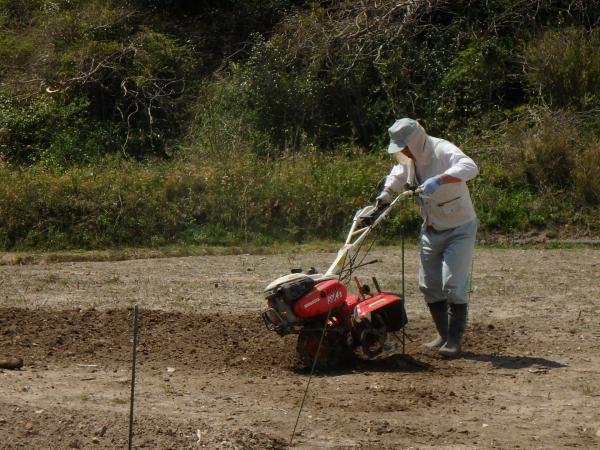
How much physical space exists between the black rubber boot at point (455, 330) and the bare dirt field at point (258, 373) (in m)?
0.11

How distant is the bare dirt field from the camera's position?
6.57 metres

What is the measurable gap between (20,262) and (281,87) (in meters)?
7.17

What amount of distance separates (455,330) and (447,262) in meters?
0.60

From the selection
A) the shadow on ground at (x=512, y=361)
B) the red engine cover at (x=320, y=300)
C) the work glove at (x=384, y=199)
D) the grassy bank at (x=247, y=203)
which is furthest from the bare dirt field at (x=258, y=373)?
the grassy bank at (x=247, y=203)

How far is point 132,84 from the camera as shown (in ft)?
67.7

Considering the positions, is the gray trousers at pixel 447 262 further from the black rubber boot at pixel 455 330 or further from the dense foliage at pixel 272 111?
the dense foliage at pixel 272 111

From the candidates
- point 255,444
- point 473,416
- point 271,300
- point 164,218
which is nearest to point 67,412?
point 255,444

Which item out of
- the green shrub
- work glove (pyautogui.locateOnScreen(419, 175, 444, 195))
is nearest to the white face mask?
work glove (pyautogui.locateOnScreen(419, 175, 444, 195))

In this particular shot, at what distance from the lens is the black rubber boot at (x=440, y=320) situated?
→ 29.9 feet

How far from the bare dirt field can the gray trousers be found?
55 cm

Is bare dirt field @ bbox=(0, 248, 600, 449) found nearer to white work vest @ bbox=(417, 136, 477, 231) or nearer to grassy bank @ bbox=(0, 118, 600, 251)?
white work vest @ bbox=(417, 136, 477, 231)

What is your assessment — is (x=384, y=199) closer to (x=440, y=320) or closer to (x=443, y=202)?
(x=443, y=202)

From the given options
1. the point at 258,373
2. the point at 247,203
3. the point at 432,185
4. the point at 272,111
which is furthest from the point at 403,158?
the point at 272,111

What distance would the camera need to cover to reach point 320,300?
803cm
